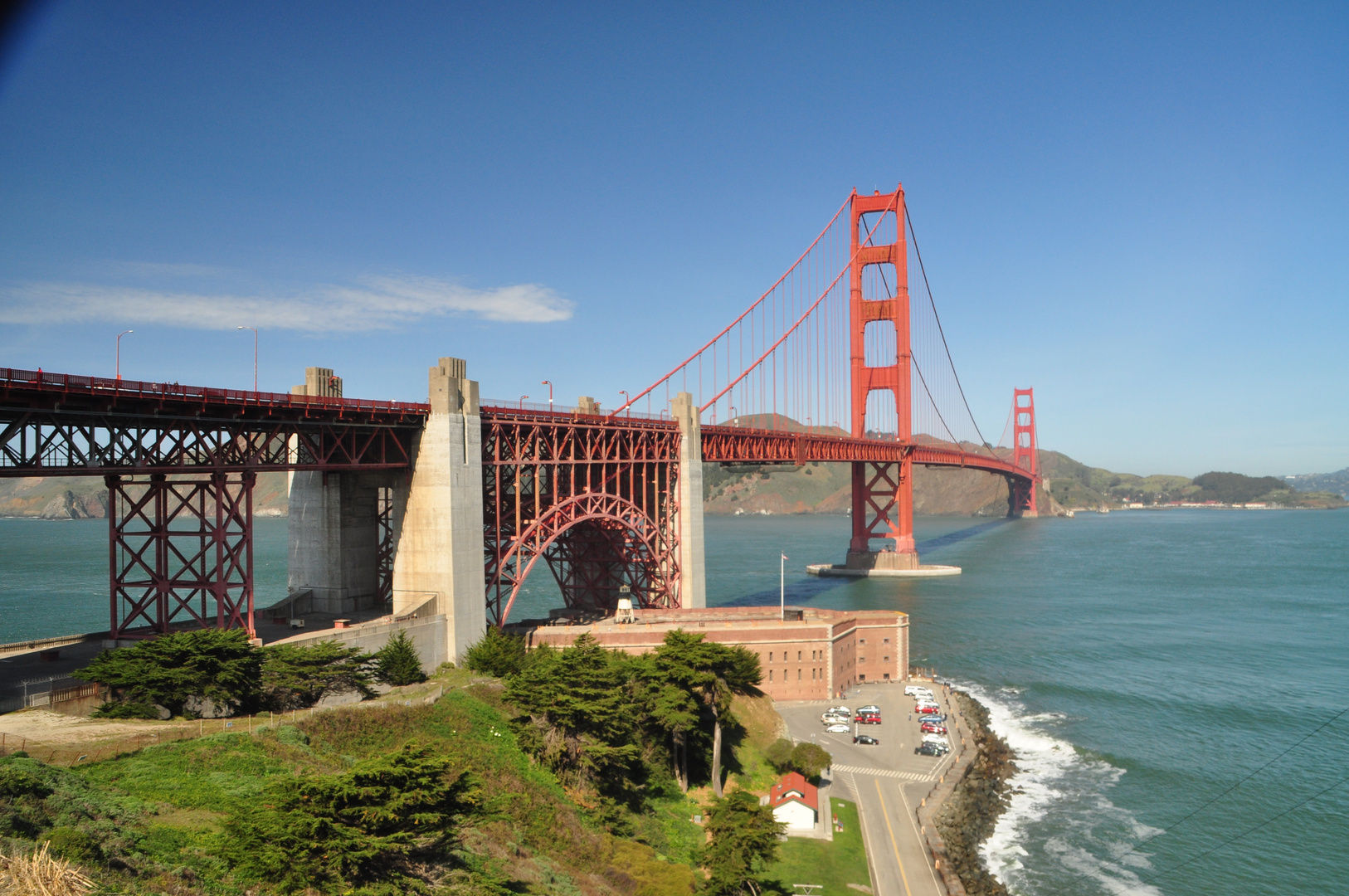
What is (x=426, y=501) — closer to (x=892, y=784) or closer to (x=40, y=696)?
(x=40, y=696)

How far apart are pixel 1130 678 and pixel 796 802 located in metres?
29.6

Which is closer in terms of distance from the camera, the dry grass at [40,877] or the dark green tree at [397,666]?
the dry grass at [40,877]

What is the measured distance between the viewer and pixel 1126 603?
7456cm

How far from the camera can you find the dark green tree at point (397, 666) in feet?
97.9

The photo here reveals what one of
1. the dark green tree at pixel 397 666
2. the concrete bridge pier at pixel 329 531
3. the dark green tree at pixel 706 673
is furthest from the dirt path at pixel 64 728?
the dark green tree at pixel 706 673

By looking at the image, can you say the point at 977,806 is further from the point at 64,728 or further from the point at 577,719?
the point at 64,728

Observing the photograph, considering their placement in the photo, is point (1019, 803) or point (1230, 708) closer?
point (1019, 803)

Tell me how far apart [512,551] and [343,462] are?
967cm

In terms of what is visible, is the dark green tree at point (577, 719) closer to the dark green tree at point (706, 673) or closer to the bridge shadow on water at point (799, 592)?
the dark green tree at point (706, 673)

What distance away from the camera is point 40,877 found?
1022 cm

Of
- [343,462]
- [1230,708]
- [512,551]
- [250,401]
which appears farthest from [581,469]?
[1230,708]

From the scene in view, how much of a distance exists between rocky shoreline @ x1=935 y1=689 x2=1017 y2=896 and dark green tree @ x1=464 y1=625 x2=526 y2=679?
1559cm

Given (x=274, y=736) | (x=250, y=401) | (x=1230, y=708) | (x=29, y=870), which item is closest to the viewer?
(x=29, y=870)

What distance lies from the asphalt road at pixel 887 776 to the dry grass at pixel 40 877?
21.9 metres
